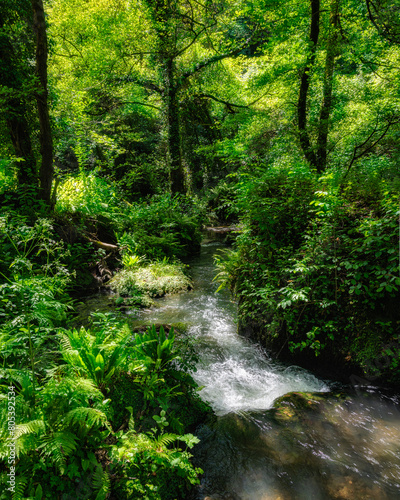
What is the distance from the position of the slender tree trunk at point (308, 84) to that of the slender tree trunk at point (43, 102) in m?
6.24

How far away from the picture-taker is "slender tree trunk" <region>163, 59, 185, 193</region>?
12.1 m

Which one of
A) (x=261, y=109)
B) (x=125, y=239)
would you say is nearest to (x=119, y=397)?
(x=125, y=239)

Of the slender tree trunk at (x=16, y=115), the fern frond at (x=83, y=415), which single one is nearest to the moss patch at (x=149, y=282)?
Answer: the slender tree trunk at (x=16, y=115)

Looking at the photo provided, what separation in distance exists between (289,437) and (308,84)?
8.58 meters

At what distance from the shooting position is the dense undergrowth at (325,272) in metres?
3.62

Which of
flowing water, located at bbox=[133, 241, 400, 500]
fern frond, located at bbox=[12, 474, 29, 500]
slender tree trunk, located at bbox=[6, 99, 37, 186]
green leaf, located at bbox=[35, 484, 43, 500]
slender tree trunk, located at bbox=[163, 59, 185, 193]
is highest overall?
slender tree trunk, located at bbox=[163, 59, 185, 193]

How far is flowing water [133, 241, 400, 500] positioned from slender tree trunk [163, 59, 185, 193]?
10552 millimetres

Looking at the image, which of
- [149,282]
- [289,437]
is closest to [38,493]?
[289,437]

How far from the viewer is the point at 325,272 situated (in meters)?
4.12

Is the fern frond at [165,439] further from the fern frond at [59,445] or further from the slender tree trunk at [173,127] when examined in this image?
the slender tree trunk at [173,127]

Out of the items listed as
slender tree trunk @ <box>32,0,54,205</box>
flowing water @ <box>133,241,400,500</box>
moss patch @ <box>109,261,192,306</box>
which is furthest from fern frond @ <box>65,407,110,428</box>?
slender tree trunk @ <box>32,0,54,205</box>

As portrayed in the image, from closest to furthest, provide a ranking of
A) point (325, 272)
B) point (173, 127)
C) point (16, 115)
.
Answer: point (325, 272), point (16, 115), point (173, 127)

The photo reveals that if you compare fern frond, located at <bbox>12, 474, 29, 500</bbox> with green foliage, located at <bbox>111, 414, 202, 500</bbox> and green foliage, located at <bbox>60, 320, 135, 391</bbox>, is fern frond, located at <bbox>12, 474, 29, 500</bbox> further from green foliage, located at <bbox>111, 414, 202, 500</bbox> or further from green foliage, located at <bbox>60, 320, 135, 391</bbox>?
green foliage, located at <bbox>60, 320, 135, 391</bbox>

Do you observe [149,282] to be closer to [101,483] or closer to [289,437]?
[289,437]
